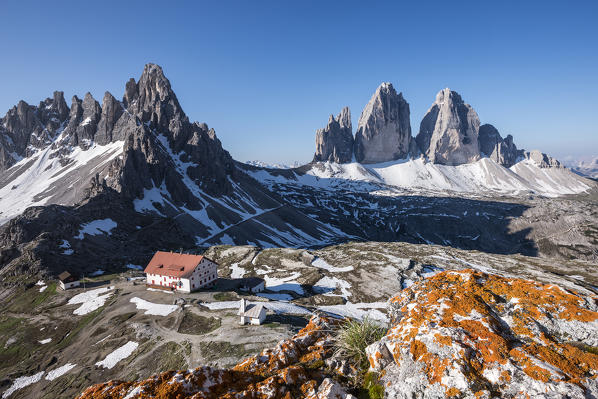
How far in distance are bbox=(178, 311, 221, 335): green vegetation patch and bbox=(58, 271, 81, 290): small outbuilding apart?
133 feet

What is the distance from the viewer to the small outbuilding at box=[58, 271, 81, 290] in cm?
6656

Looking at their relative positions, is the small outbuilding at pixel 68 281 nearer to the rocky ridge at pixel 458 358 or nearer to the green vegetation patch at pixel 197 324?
the green vegetation patch at pixel 197 324

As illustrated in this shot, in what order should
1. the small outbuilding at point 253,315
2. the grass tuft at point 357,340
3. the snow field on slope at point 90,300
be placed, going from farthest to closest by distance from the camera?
the snow field on slope at point 90,300 < the small outbuilding at point 253,315 < the grass tuft at point 357,340

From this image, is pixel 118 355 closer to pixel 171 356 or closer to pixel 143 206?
pixel 171 356

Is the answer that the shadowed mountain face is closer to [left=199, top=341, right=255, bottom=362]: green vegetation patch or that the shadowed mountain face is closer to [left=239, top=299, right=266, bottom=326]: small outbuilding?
[left=239, top=299, right=266, bottom=326]: small outbuilding

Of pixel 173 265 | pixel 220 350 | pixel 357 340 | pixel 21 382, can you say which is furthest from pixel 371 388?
pixel 173 265

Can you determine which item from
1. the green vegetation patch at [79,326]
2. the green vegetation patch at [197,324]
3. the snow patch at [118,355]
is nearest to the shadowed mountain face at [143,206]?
the green vegetation patch at [79,326]

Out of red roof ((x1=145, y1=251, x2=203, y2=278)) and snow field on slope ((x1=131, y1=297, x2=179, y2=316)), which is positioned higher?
red roof ((x1=145, y1=251, x2=203, y2=278))

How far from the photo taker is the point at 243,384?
9.66 meters

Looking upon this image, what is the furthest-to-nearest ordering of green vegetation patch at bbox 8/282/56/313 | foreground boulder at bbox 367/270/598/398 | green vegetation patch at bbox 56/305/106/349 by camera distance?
1. green vegetation patch at bbox 8/282/56/313
2. green vegetation patch at bbox 56/305/106/349
3. foreground boulder at bbox 367/270/598/398

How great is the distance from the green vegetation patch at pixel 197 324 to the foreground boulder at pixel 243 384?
3235cm

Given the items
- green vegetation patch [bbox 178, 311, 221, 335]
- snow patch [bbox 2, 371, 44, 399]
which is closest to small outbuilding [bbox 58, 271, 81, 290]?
snow patch [bbox 2, 371, 44, 399]

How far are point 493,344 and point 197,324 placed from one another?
4164 centimetres

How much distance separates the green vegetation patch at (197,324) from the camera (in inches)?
1569
